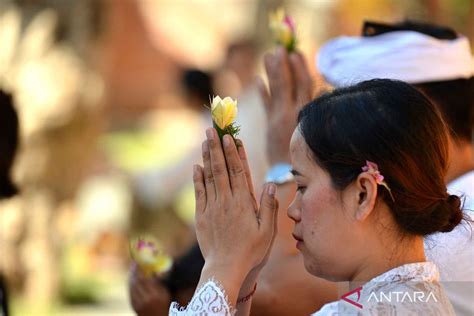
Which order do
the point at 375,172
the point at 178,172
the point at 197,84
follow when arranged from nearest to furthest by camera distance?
1. the point at 375,172
2. the point at 178,172
3. the point at 197,84

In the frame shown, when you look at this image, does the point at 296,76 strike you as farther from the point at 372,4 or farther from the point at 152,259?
the point at 372,4

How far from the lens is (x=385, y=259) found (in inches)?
86.1

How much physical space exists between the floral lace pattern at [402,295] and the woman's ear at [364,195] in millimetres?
146

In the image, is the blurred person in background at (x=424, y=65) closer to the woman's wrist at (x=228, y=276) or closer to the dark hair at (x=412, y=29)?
the dark hair at (x=412, y=29)

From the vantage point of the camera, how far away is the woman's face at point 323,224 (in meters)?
2.18

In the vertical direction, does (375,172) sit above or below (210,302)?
above

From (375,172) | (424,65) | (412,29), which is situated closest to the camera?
(375,172)

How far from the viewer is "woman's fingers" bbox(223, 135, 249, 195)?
7.50 ft

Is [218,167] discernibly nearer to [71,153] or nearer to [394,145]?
[394,145]

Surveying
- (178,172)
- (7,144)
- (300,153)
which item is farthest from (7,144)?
(178,172)

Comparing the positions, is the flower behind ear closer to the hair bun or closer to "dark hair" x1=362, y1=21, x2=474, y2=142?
the hair bun

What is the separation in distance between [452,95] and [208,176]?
1.27 metres

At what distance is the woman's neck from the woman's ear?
0.10 metres

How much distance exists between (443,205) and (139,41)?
54.4 ft
